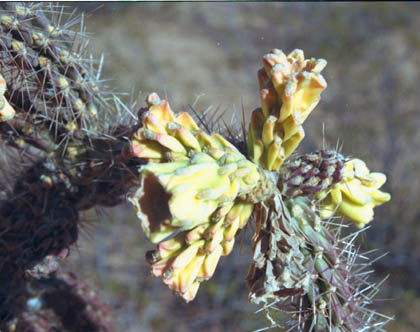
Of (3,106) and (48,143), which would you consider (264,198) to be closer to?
(3,106)

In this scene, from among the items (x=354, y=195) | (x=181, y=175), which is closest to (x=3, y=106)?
(x=181, y=175)

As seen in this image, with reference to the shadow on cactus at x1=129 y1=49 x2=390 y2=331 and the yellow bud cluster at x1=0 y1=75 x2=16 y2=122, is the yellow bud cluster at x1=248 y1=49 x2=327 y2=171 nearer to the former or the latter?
the shadow on cactus at x1=129 y1=49 x2=390 y2=331

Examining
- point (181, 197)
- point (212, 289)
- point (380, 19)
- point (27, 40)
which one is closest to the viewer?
point (181, 197)

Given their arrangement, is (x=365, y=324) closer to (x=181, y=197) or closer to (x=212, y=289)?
(x=181, y=197)

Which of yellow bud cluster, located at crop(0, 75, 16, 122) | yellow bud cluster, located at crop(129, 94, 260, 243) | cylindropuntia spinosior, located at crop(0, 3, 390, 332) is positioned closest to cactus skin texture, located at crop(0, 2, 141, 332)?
cylindropuntia spinosior, located at crop(0, 3, 390, 332)

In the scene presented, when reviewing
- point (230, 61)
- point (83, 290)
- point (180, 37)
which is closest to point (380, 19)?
point (230, 61)

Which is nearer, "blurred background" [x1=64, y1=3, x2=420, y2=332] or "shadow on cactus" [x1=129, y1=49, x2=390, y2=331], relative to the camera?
"shadow on cactus" [x1=129, y1=49, x2=390, y2=331]

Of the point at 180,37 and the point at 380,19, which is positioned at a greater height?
the point at 380,19
